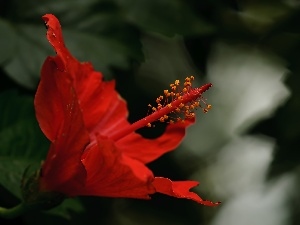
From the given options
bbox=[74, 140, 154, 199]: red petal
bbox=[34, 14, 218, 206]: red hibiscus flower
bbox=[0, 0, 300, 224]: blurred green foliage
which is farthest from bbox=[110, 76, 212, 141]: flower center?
bbox=[0, 0, 300, 224]: blurred green foliage

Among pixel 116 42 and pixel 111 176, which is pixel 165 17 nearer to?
pixel 116 42

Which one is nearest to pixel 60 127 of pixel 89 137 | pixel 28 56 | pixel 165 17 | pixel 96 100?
pixel 89 137

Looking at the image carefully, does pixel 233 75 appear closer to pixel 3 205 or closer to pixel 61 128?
pixel 3 205

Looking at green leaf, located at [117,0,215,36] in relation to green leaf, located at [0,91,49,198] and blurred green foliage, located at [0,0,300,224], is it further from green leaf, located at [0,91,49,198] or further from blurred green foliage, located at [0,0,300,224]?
green leaf, located at [0,91,49,198]

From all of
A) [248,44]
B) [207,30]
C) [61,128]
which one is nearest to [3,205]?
[61,128]

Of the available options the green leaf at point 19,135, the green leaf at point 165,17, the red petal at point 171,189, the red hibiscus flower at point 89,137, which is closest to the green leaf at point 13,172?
the green leaf at point 19,135
